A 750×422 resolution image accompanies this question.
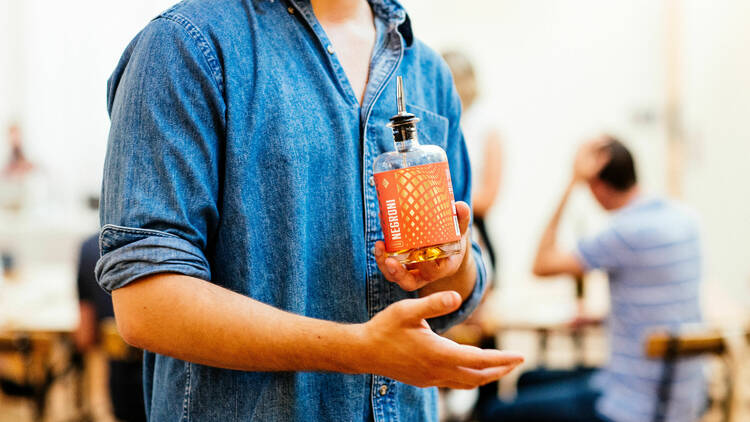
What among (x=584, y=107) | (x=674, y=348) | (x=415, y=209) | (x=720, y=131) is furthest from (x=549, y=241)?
(x=720, y=131)

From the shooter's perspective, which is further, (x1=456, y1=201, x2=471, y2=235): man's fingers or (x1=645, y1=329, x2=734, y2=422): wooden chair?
(x1=645, y1=329, x2=734, y2=422): wooden chair

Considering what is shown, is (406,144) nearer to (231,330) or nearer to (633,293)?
(231,330)

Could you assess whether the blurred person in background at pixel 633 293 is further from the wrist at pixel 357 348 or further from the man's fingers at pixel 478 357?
the wrist at pixel 357 348

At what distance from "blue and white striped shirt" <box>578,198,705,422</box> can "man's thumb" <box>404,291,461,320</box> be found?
2045 mm

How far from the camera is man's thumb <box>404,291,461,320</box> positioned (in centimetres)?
68

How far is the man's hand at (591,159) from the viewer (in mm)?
2676

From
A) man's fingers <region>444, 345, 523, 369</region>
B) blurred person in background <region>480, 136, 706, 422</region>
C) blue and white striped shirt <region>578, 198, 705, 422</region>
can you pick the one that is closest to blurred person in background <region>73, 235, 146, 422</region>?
blurred person in background <region>480, 136, 706, 422</region>

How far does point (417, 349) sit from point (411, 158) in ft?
0.86

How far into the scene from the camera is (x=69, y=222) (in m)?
5.45

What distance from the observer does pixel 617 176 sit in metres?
2.65

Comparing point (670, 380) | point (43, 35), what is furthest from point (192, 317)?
point (43, 35)

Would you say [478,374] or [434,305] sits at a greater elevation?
[434,305]

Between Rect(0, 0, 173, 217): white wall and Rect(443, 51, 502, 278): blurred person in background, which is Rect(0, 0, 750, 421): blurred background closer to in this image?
Rect(0, 0, 173, 217): white wall

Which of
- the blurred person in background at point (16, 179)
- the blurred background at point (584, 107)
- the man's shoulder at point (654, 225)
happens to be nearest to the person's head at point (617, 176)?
the man's shoulder at point (654, 225)
